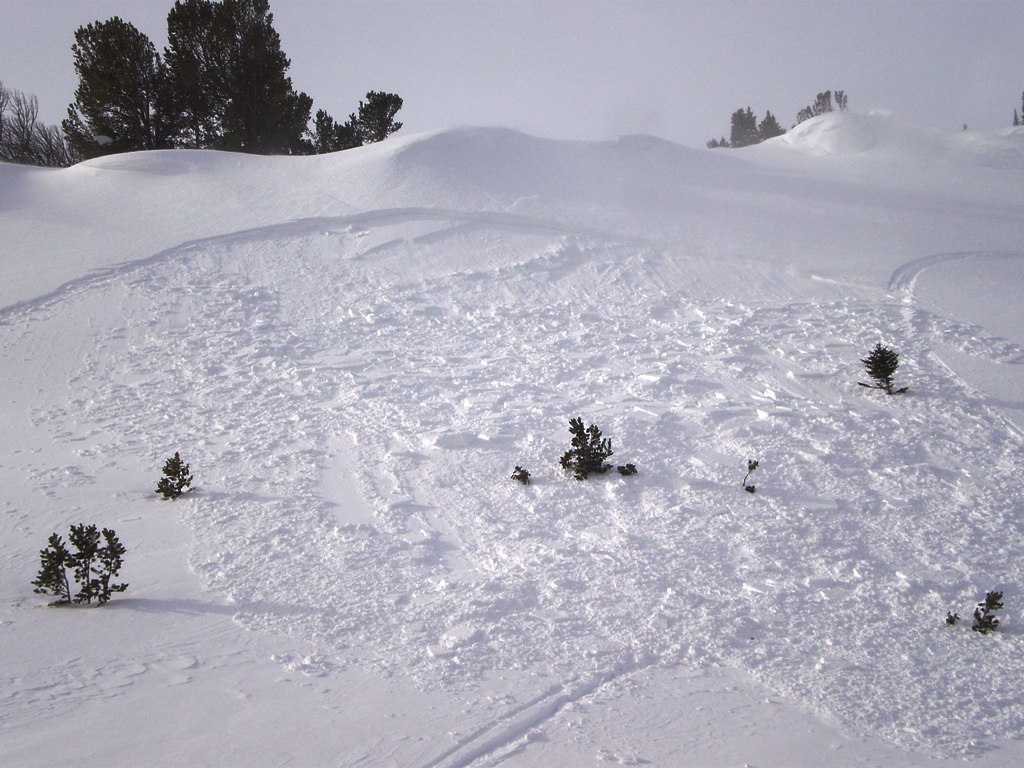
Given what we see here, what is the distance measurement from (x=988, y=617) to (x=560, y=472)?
2.92 m

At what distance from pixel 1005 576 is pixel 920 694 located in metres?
1.39

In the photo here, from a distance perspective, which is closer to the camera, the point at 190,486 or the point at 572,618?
the point at 572,618

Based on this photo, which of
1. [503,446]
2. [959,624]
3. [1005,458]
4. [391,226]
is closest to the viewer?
[959,624]

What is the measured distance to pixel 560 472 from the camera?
19.1 ft

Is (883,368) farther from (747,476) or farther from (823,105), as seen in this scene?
(823,105)

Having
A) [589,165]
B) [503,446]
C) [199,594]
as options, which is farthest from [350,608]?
[589,165]

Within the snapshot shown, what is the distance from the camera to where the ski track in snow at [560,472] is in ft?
12.7

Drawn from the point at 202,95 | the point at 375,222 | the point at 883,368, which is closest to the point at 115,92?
the point at 202,95

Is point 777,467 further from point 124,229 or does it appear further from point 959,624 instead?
point 124,229

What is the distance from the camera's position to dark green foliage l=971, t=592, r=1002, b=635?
13.0ft

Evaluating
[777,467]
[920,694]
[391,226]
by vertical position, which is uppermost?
[391,226]

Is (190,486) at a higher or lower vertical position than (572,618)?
higher

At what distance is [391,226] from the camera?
11.2 meters

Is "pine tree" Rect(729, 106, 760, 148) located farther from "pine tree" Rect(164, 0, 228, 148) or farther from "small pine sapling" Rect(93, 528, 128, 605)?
"small pine sapling" Rect(93, 528, 128, 605)
